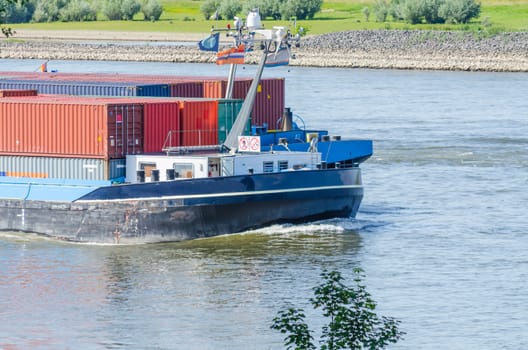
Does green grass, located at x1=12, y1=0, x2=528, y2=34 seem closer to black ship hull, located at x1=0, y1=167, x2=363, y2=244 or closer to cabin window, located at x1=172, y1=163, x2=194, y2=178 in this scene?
black ship hull, located at x1=0, y1=167, x2=363, y2=244

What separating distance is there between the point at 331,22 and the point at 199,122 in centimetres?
10655

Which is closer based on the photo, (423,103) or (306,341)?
(306,341)

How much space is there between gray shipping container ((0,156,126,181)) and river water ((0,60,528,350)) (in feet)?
6.76

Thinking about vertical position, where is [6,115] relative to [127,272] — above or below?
above

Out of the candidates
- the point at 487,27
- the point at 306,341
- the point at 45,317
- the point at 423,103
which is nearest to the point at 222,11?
the point at 487,27

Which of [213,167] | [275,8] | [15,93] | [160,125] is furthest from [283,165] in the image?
[275,8]

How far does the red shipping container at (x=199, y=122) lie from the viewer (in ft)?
137

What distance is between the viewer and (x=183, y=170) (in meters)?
40.4

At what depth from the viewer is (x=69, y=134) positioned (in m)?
40.2

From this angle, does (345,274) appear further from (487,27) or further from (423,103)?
(487,27)

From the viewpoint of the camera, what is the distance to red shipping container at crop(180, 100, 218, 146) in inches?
1645

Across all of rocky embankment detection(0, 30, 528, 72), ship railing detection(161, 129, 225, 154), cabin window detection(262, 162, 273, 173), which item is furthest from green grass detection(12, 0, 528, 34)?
cabin window detection(262, 162, 273, 173)

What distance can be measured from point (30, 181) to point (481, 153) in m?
27.0

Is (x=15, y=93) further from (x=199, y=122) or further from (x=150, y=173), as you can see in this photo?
(x=150, y=173)
